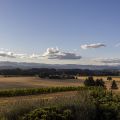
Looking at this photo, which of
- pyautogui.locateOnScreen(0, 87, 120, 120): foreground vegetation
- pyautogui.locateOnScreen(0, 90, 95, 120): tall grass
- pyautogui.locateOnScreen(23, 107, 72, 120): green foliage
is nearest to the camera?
pyautogui.locateOnScreen(23, 107, 72, 120): green foliage

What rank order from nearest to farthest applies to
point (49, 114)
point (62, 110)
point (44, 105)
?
point (49, 114) → point (62, 110) → point (44, 105)

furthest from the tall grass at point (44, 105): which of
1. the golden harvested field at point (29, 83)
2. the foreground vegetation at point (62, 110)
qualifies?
the golden harvested field at point (29, 83)

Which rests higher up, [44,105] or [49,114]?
[44,105]

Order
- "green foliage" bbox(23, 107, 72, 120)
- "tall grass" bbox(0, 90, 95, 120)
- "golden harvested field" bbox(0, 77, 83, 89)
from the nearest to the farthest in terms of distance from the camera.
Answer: "green foliage" bbox(23, 107, 72, 120), "tall grass" bbox(0, 90, 95, 120), "golden harvested field" bbox(0, 77, 83, 89)

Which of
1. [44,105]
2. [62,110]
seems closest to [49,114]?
[62,110]

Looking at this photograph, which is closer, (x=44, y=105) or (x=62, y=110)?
(x=62, y=110)

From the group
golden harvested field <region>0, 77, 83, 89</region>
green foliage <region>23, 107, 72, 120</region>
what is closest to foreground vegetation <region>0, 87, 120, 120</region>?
green foliage <region>23, 107, 72, 120</region>

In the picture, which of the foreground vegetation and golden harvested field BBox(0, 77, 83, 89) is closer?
the foreground vegetation

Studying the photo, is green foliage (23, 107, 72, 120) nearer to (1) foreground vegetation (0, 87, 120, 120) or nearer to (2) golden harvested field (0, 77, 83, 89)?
(1) foreground vegetation (0, 87, 120, 120)

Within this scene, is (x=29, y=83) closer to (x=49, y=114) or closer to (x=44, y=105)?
(x=44, y=105)

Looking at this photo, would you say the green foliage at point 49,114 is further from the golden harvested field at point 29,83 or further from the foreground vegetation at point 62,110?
the golden harvested field at point 29,83

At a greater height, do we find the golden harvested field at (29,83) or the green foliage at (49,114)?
the golden harvested field at (29,83)

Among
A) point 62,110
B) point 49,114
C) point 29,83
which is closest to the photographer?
point 49,114

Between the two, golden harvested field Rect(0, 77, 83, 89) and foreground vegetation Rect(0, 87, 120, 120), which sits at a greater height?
golden harvested field Rect(0, 77, 83, 89)
